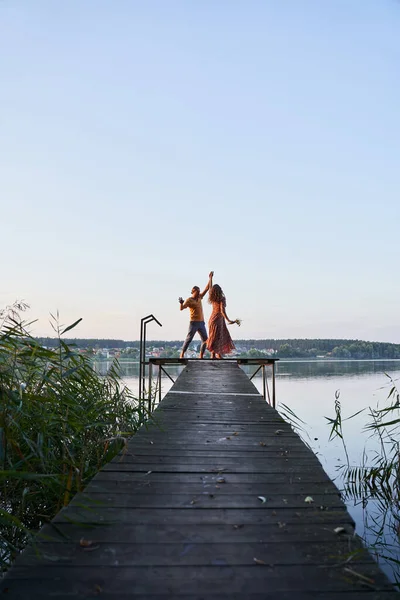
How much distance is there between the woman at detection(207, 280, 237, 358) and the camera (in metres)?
12.5

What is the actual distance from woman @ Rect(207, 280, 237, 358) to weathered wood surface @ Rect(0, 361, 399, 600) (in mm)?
9010

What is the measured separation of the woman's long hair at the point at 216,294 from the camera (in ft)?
41.1

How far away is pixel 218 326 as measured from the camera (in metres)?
12.5

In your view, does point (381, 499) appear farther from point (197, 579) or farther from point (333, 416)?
point (333, 416)

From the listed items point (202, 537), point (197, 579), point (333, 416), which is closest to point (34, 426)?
point (202, 537)

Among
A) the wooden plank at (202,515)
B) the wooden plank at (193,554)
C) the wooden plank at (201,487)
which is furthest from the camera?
the wooden plank at (201,487)

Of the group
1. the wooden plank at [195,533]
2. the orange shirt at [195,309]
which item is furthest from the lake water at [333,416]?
the wooden plank at [195,533]

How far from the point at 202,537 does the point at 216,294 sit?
1068cm

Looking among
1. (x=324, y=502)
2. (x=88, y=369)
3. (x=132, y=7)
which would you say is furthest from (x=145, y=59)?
(x=324, y=502)

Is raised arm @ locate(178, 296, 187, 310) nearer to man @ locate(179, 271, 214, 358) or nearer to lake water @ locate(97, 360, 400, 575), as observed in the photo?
man @ locate(179, 271, 214, 358)

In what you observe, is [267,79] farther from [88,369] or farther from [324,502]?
[324,502]

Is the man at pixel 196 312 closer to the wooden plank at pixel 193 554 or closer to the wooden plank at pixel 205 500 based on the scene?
the wooden plank at pixel 205 500

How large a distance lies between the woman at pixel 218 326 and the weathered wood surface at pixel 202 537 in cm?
901

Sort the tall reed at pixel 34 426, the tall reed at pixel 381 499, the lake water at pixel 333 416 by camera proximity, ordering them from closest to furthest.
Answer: the tall reed at pixel 34 426 < the tall reed at pixel 381 499 < the lake water at pixel 333 416
